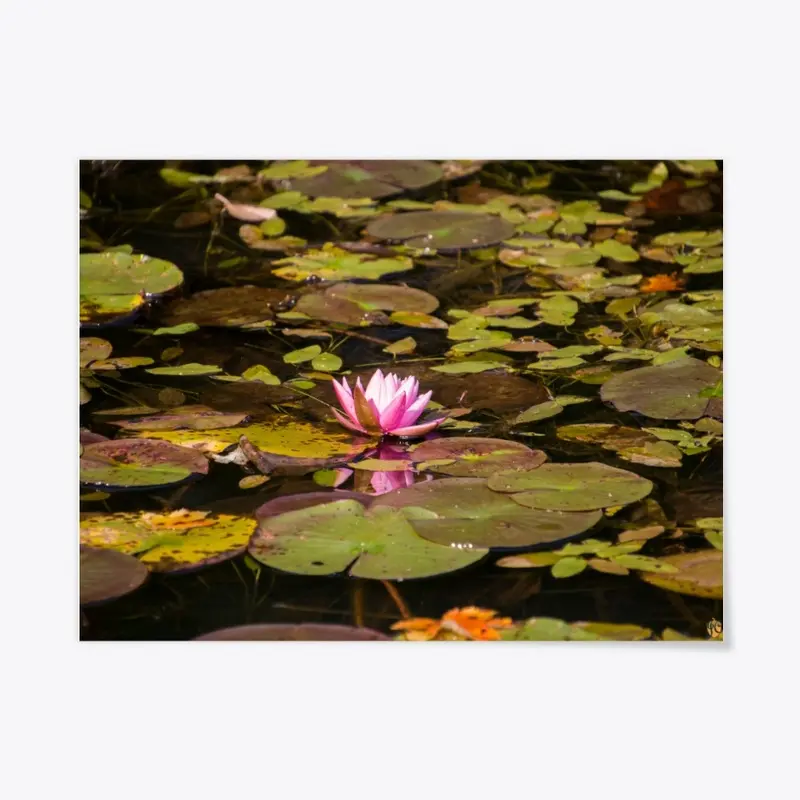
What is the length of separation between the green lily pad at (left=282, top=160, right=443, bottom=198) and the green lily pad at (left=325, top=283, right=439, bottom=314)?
6.6 inches

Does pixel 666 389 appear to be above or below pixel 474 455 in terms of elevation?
above

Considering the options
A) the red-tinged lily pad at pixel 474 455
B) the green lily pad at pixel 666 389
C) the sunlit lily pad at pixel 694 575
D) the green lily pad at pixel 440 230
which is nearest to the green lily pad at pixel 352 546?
the red-tinged lily pad at pixel 474 455

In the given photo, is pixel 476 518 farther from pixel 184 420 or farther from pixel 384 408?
pixel 184 420

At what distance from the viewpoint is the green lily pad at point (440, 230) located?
189 cm

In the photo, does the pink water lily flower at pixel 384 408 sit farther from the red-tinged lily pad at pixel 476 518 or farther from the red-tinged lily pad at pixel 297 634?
the red-tinged lily pad at pixel 297 634

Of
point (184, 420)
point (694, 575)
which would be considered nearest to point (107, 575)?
point (184, 420)

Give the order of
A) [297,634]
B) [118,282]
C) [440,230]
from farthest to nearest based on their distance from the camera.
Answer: [440,230]
[118,282]
[297,634]

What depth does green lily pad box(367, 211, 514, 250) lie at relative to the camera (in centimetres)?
189

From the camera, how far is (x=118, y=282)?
5.84ft

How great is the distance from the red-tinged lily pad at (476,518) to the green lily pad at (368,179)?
57 cm

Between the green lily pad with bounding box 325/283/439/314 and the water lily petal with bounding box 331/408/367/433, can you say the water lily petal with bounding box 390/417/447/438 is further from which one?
the green lily pad with bounding box 325/283/439/314

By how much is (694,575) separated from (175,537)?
32.3 inches
